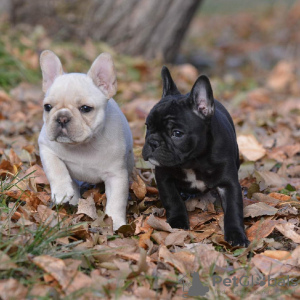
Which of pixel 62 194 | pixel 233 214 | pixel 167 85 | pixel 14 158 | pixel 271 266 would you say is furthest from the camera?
pixel 14 158

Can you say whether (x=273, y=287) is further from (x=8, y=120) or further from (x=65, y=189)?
(x=8, y=120)

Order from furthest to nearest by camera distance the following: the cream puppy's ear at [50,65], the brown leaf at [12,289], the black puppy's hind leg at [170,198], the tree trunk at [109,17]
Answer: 1. the tree trunk at [109,17]
2. the cream puppy's ear at [50,65]
3. the black puppy's hind leg at [170,198]
4. the brown leaf at [12,289]

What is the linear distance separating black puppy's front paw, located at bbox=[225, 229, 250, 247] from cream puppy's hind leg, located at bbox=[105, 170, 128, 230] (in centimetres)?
71

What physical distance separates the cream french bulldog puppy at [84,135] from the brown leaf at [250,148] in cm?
164

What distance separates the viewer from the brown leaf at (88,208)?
3322mm

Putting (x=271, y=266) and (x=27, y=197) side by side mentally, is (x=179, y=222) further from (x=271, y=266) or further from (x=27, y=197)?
(x=27, y=197)

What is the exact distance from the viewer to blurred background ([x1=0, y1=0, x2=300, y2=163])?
607cm

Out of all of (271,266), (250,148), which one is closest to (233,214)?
(271,266)

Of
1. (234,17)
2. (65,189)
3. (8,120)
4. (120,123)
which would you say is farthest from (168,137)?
(234,17)

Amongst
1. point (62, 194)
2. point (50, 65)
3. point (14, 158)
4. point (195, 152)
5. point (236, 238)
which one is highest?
point (50, 65)

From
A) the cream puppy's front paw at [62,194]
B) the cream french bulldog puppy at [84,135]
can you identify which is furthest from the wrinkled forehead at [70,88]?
the cream puppy's front paw at [62,194]

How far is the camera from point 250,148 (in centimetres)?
487

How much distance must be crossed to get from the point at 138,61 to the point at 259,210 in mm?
5536

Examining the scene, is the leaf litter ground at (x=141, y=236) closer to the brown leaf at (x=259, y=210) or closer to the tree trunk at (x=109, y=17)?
the brown leaf at (x=259, y=210)
